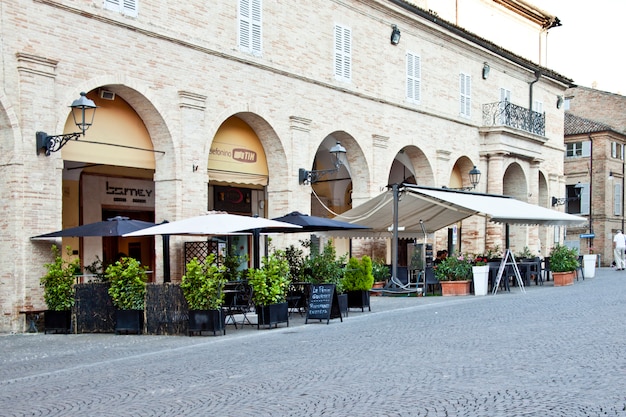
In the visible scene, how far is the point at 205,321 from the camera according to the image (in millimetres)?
13125

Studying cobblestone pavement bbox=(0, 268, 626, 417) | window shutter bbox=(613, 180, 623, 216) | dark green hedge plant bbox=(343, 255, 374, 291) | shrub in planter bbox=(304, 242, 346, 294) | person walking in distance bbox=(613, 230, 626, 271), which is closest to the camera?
cobblestone pavement bbox=(0, 268, 626, 417)

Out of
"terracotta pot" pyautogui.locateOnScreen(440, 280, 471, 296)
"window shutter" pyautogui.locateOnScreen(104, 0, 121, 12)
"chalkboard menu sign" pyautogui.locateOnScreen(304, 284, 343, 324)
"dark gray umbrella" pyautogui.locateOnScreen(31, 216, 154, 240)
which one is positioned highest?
"window shutter" pyautogui.locateOnScreen(104, 0, 121, 12)

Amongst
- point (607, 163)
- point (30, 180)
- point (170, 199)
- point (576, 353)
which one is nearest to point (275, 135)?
point (170, 199)

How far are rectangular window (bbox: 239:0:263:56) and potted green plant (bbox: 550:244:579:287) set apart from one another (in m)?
11.2

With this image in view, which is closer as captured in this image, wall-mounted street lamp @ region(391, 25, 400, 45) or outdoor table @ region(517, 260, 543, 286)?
outdoor table @ region(517, 260, 543, 286)

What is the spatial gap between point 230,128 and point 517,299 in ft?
27.3

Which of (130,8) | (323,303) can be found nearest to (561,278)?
(323,303)

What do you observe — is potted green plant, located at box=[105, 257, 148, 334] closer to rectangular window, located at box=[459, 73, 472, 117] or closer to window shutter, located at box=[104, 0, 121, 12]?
window shutter, located at box=[104, 0, 121, 12]

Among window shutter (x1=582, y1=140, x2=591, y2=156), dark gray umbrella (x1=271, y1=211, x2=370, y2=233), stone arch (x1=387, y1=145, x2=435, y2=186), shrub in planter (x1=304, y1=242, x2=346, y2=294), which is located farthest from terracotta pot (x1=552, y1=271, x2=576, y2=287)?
window shutter (x1=582, y1=140, x2=591, y2=156)

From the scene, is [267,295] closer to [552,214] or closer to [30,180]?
[30,180]

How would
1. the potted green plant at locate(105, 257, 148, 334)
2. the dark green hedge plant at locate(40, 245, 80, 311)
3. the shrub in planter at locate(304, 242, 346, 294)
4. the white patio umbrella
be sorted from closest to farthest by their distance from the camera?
the potted green plant at locate(105, 257, 148, 334) → the white patio umbrella → the dark green hedge plant at locate(40, 245, 80, 311) → the shrub in planter at locate(304, 242, 346, 294)

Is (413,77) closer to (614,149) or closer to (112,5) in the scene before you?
(112,5)

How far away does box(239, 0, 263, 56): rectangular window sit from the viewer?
20312 mm

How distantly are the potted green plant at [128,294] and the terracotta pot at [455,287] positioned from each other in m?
9.91
